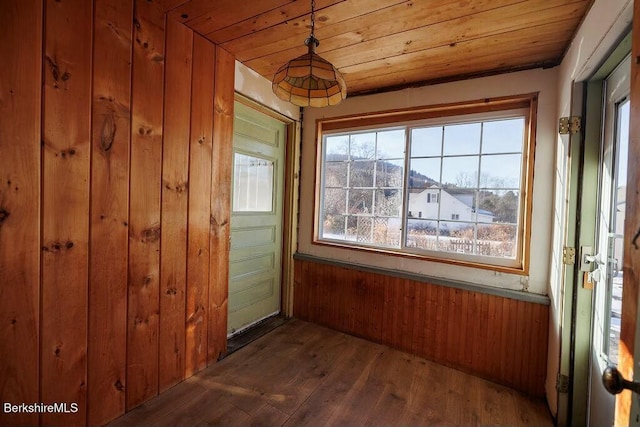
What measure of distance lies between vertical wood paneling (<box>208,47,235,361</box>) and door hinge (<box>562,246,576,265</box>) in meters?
2.12

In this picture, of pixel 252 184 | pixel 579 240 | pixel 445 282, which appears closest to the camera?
pixel 579 240

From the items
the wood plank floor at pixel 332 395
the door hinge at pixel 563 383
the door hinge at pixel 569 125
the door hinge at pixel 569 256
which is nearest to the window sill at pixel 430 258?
the door hinge at pixel 569 256

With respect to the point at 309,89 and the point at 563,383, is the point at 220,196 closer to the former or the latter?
the point at 309,89

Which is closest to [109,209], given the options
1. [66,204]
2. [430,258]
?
[66,204]

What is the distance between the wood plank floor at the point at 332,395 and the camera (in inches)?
61.3

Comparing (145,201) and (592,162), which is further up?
(592,162)

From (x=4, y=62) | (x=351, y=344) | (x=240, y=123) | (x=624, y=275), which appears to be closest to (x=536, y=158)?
(x=624, y=275)

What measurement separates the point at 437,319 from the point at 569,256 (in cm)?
100

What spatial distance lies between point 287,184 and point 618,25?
231 centimetres

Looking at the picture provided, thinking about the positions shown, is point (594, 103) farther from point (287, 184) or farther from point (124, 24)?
point (124, 24)

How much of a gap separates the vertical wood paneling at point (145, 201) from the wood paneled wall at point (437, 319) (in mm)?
1462

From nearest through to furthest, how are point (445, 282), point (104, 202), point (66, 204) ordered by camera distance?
point (66, 204)
point (104, 202)
point (445, 282)

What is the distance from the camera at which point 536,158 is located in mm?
1878

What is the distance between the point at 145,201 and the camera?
1.55 m
